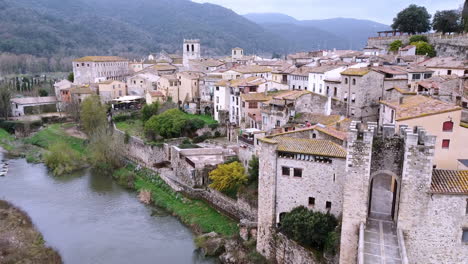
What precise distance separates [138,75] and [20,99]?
56.5 feet

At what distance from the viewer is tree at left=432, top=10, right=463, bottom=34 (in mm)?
47250

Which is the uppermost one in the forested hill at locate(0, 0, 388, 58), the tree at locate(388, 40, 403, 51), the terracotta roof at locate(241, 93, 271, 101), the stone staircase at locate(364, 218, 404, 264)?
the forested hill at locate(0, 0, 388, 58)

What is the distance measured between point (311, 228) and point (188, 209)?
459 inches

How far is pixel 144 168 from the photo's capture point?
34.2 meters

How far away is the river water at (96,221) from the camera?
21125mm

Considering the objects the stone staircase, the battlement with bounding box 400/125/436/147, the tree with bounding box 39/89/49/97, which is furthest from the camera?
the tree with bounding box 39/89/49/97

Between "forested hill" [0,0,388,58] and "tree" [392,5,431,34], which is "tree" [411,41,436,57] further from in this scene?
"forested hill" [0,0,388,58]

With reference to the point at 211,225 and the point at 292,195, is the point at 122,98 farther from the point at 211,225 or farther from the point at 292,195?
the point at 292,195

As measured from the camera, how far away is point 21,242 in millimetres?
21500

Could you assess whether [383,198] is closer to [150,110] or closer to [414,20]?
[150,110]

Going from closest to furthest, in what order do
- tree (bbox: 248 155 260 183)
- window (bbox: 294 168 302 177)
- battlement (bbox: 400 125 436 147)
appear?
battlement (bbox: 400 125 436 147), window (bbox: 294 168 302 177), tree (bbox: 248 155 260 183)

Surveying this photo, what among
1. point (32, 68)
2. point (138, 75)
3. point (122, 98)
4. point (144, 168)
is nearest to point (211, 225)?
point (144, 168)

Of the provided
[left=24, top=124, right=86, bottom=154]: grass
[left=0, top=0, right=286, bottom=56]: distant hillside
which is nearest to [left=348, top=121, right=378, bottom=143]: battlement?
[left=24, top=124, right=86, bottom=154]: grass

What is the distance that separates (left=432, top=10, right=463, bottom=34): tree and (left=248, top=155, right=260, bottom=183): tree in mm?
36467
